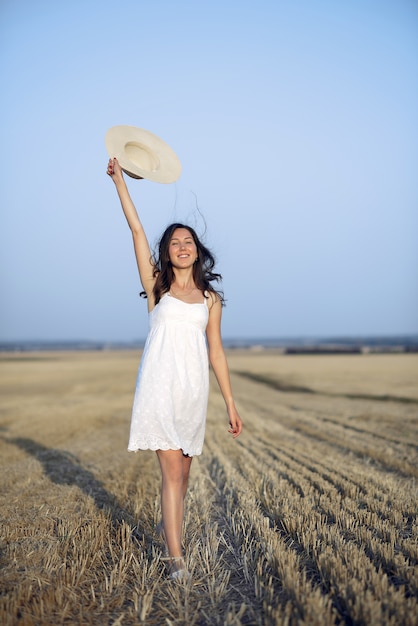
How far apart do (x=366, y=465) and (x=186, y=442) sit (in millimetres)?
5027

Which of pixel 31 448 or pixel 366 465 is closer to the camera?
pixel 366 465

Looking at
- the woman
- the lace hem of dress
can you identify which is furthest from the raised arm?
the lace hem of dress

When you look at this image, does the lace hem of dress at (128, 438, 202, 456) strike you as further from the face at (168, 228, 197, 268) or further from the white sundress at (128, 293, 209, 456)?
the face at (168, 228, 197, 268)

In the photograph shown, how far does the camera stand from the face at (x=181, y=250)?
477 centimetres

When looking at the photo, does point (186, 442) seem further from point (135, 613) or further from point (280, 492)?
point (280, 492)

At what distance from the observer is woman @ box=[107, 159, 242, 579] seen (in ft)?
14.1

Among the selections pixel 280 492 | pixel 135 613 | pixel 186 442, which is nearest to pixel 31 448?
pixel 280 492

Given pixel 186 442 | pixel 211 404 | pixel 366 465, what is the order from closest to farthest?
1. pixel 186 442
2. pixel 366 465
3. pixel 211 404

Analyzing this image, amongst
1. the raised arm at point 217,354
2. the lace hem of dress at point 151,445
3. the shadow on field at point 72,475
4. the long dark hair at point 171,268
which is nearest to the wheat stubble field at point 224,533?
the shadow on field at point 72,475

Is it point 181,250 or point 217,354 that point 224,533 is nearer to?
point 217,354

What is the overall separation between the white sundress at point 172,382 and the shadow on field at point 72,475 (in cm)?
120

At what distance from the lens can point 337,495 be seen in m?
6.34

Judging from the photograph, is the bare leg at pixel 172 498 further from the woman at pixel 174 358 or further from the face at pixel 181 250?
the face at pixel 181 250

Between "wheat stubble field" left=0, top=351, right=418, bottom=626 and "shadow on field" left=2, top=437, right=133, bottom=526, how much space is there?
0.03 meters
